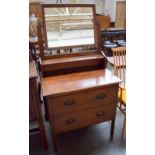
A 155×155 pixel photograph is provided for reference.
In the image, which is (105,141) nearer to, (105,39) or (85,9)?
(85,9)

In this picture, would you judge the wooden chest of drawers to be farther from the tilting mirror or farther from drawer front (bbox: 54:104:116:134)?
the tilting mirror

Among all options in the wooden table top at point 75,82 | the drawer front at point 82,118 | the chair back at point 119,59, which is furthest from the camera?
the chair back at point 119,59

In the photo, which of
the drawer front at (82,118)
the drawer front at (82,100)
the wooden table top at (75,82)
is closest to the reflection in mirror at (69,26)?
the wooden table top at (75,82)

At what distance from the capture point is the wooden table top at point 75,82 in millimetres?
1265

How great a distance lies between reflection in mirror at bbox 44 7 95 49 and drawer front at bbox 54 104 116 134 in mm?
617

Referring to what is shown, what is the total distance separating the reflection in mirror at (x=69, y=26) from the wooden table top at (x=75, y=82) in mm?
285

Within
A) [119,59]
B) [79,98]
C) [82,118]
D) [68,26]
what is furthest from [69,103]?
[119,59]

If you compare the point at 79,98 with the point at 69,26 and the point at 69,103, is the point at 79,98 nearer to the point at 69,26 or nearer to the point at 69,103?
the point at 69,103

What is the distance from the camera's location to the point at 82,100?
1341 mm

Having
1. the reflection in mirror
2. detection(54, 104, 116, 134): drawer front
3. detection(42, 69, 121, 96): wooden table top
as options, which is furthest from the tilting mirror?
detection(54, 104, 116, 134): drawer front

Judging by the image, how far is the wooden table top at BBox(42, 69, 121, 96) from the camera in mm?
1265

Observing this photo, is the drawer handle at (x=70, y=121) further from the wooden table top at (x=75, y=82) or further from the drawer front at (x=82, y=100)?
the wooden table top at (x=75, y=82)
